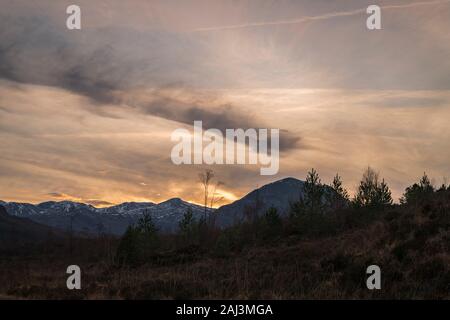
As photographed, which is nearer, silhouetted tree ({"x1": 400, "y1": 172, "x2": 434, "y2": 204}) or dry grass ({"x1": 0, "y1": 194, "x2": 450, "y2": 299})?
dry grass ({"x1": 0, "y1": 194, "x2": 450, "y2": 299})

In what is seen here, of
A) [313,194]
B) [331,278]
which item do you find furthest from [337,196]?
[331,278]

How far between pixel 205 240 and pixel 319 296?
44.5 metres

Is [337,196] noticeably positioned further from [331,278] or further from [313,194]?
[331,278]

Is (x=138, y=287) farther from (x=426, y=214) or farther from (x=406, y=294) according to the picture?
(x=426, y=214)

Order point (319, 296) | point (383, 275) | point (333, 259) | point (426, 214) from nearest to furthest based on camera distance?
point (319, 296)
point (383, 275)
point (333, 259)
point (426, 214)

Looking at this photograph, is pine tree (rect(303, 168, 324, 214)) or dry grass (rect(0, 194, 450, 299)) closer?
dry grass (rect(0, 194, 450, 299))

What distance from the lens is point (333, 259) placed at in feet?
61.2

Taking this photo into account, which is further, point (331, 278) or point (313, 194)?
point (313, 194)

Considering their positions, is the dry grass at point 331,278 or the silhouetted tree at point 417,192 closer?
the dry grass at point 331,278

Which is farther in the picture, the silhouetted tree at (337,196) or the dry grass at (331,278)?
the silhouetted tree at (337,196)

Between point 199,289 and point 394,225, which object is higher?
point 394,225

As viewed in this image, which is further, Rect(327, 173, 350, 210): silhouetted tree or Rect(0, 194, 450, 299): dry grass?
Rect(327, 173, 350, 210): silhouetted tree
